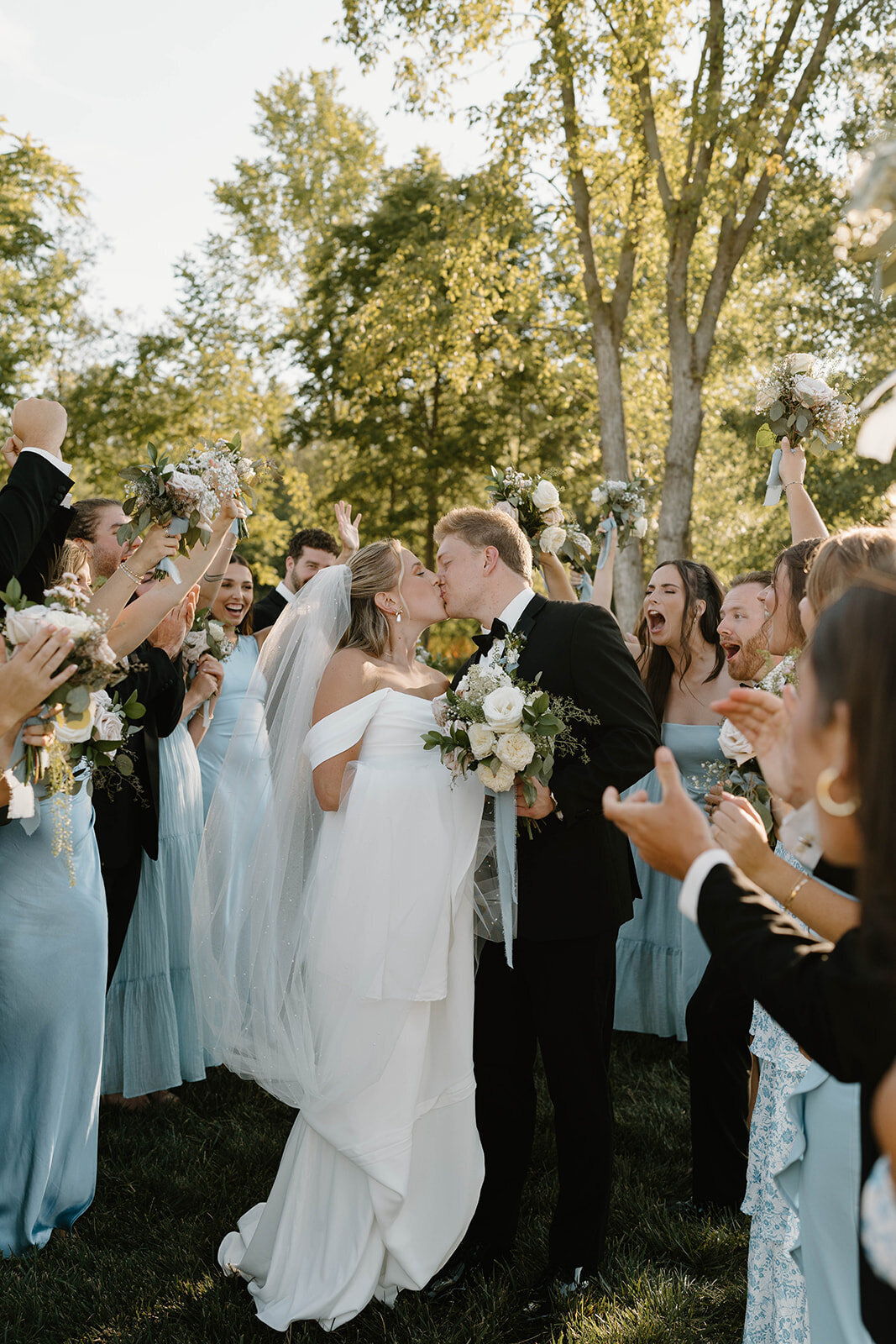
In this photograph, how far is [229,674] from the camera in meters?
6.62

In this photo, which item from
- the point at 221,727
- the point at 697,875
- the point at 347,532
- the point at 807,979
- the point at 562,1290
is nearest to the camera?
the point at 807,979

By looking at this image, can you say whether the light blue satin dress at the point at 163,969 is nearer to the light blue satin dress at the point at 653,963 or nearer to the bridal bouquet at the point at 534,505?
the bridal bouquet at the point at 534,505

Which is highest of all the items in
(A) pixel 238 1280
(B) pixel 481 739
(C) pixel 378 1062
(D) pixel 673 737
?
(B) pixel 481 739

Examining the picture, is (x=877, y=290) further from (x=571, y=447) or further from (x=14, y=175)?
(x=571, y=447)

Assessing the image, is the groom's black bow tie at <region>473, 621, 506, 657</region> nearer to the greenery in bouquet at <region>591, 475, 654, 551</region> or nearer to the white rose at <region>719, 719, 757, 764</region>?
the white rose at <region>719, 719, 757, 764</region>

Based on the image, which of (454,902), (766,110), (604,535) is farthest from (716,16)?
(454,902)

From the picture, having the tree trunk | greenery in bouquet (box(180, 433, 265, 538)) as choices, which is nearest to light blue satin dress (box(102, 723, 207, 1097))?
greenery in bouquet (box(180, 433, 265, 538))

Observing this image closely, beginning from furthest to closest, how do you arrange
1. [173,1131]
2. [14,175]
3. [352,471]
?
[352,471] → [14,175] → [173,1131]

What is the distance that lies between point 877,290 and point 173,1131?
4826 mm

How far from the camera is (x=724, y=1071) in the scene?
14.1 ft

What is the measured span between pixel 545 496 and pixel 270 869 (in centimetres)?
297

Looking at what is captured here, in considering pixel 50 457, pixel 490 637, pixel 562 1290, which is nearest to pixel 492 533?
pixel 490 637

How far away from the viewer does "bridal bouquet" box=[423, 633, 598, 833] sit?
3520mm

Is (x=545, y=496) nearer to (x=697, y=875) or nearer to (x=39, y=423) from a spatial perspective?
(x=39, y=423)
